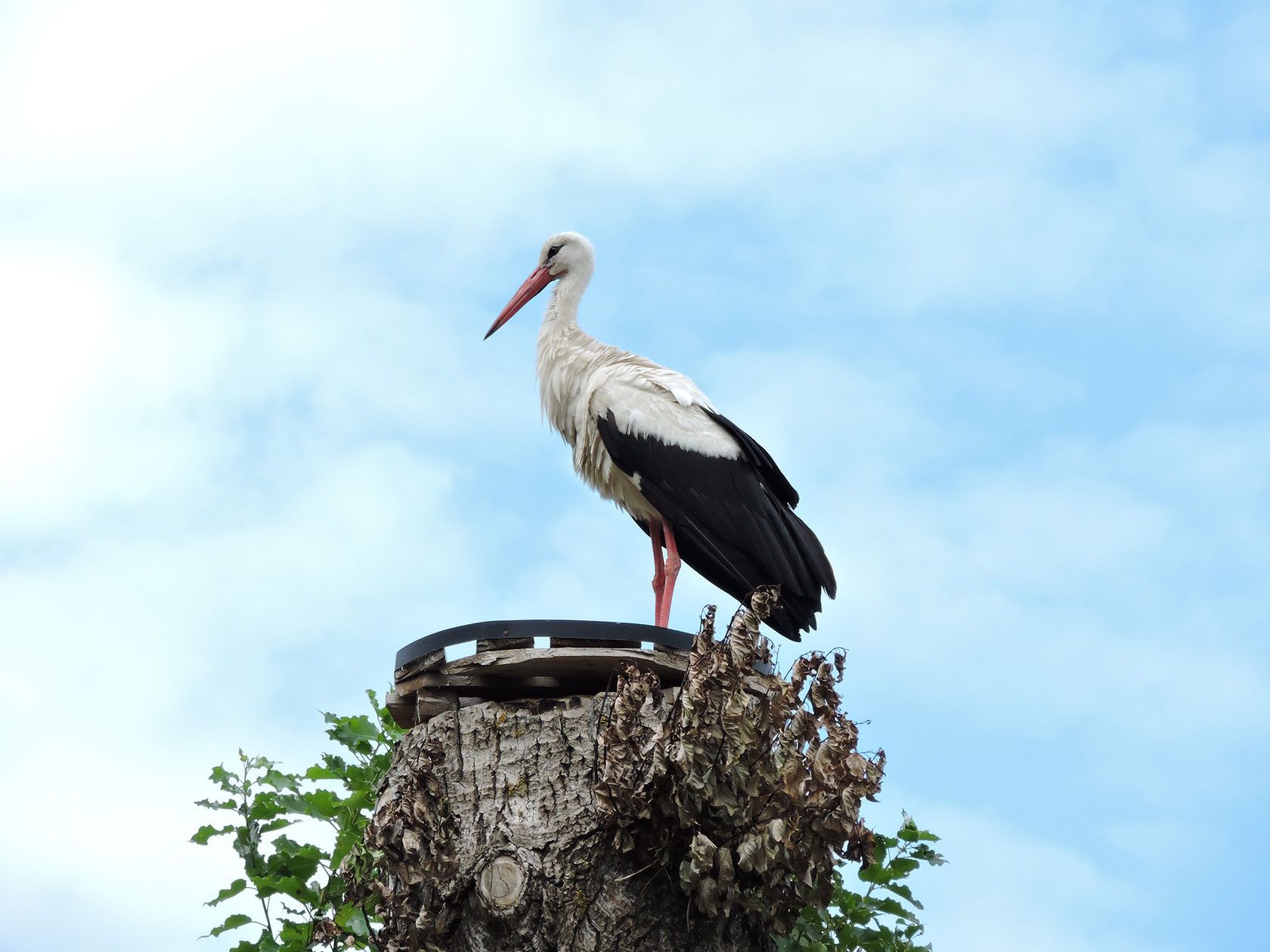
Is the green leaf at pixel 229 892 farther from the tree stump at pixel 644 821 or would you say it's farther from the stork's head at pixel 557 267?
the stork's head at pixel 557 267

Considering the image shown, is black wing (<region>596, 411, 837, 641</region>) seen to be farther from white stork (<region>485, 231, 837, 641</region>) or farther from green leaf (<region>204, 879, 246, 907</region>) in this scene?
green leaf (<region>204, 879, 246, 907</region>)

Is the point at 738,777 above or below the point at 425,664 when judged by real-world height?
below

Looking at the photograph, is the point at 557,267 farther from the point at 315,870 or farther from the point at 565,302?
the point at 315,870

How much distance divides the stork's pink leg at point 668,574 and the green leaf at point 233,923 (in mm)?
2447

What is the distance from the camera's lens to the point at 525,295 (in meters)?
8.23

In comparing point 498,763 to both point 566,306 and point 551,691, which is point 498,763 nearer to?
point 551,691

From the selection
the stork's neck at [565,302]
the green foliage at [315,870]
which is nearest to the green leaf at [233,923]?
the green foliage at [315,870]

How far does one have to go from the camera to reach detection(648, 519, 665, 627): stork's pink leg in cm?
680

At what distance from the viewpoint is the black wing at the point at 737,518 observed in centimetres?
666

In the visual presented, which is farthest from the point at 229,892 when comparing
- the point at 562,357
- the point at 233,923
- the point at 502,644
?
the point at 562,357

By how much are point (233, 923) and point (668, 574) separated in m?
2.70

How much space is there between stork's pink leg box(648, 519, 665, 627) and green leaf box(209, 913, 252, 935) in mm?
2462

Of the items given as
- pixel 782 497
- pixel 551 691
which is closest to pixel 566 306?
pixel 782 497

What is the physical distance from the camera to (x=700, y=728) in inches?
172
